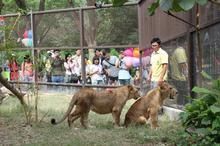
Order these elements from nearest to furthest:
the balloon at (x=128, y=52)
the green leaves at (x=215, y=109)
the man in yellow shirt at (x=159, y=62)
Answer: the green leaves at (x=215, y=109) < the man in yellow shirt at (x=159, y=62) < the balloon at (x=128, y=52)

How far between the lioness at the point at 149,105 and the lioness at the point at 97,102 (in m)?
0.30

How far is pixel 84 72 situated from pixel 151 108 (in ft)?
29.1

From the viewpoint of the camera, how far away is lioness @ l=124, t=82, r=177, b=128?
9586mm

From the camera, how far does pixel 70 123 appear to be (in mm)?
9758

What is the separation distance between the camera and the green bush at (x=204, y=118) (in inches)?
252

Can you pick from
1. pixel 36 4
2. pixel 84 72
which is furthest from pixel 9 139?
pixel 36 4

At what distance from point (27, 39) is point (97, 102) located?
411 inches

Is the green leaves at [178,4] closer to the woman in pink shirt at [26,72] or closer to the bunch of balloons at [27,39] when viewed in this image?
the woman in pink shirt at [26,72]

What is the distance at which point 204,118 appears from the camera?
663 centimetres

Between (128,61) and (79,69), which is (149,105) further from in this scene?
(79,69)

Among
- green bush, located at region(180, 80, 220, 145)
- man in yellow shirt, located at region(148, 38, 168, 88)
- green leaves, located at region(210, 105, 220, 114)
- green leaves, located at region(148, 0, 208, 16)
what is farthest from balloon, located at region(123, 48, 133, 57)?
green leaves, located at region(148, 0, 208, 16)

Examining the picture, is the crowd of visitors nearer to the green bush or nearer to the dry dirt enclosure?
the dry dirt enclosure

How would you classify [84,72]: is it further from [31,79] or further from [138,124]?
[138,124]

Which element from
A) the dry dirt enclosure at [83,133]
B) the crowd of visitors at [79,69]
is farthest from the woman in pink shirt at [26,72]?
the dry dirt enclosure at [83,133]
